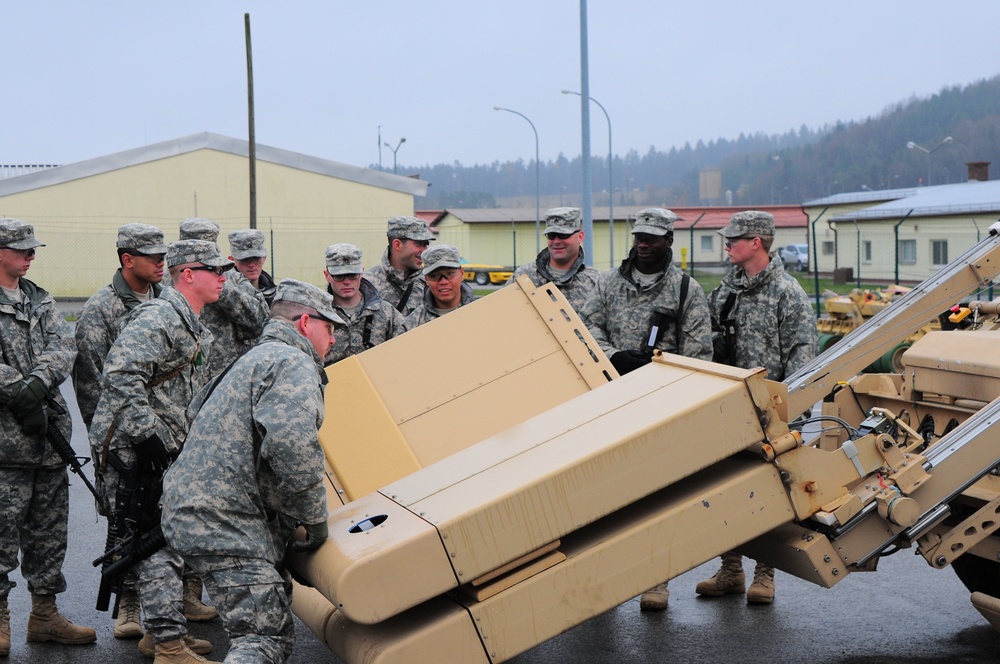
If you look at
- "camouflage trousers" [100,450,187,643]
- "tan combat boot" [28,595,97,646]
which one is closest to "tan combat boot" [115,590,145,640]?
"tan combat boot" [28,595,97,646]

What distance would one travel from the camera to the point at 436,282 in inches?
254

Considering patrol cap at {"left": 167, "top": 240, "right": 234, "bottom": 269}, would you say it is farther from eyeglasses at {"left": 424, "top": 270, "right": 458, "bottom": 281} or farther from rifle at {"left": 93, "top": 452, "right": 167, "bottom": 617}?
eyeglasses at {"left": 424, "top": 270, "right": 458, "bottom": 281}

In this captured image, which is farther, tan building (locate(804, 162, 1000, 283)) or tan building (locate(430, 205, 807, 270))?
tan building (locate(430, 205, 807, 270))

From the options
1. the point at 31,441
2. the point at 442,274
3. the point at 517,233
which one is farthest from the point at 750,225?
the point at 517,233

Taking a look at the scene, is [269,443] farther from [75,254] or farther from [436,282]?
[75,254]

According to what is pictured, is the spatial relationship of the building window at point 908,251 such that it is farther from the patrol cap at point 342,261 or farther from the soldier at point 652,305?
the patrol cap at point 342,261

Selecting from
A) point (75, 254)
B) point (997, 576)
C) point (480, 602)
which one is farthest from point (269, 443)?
point (75, 254)

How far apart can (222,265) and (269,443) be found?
6.15ft

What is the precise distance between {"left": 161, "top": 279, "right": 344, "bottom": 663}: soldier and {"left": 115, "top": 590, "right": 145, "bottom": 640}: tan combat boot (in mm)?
1890

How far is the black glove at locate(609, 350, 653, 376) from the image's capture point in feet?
19.7

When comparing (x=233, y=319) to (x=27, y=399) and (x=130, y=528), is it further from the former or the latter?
(x=130, y=528)

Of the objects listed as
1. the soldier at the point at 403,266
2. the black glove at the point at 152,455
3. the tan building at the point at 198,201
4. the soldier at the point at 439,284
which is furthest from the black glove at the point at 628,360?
the tan building at the point at 198,201

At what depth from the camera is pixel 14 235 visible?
5.59 m

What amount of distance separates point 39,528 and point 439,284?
2.53 m
